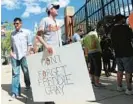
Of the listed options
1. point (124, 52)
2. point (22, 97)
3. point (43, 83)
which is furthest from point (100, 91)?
point (43, 83)

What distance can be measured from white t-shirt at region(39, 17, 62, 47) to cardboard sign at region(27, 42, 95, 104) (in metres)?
0.30

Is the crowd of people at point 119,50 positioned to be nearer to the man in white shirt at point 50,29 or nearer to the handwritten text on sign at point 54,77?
the man in white shirt at point 50,29

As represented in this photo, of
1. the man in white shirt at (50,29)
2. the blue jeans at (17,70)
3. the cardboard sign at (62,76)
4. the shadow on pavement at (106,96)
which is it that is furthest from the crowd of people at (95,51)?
the man in white shirt at (50,29)

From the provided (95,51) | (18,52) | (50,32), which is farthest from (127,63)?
(18,52)

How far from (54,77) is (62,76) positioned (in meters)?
0.21

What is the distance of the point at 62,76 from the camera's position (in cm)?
604

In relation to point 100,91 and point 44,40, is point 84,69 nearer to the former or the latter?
point 44,40

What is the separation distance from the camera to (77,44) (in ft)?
18.8

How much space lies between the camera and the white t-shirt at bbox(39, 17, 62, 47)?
6465mm

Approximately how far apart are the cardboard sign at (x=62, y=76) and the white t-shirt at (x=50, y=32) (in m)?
0.30

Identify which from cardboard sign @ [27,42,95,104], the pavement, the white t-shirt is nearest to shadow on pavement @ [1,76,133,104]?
the pavement

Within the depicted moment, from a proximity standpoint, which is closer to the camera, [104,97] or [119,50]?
[104,97]

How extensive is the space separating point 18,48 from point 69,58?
94.7 inches

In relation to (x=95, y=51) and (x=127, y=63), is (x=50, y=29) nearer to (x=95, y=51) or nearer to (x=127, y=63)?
(x=127, y=63)
